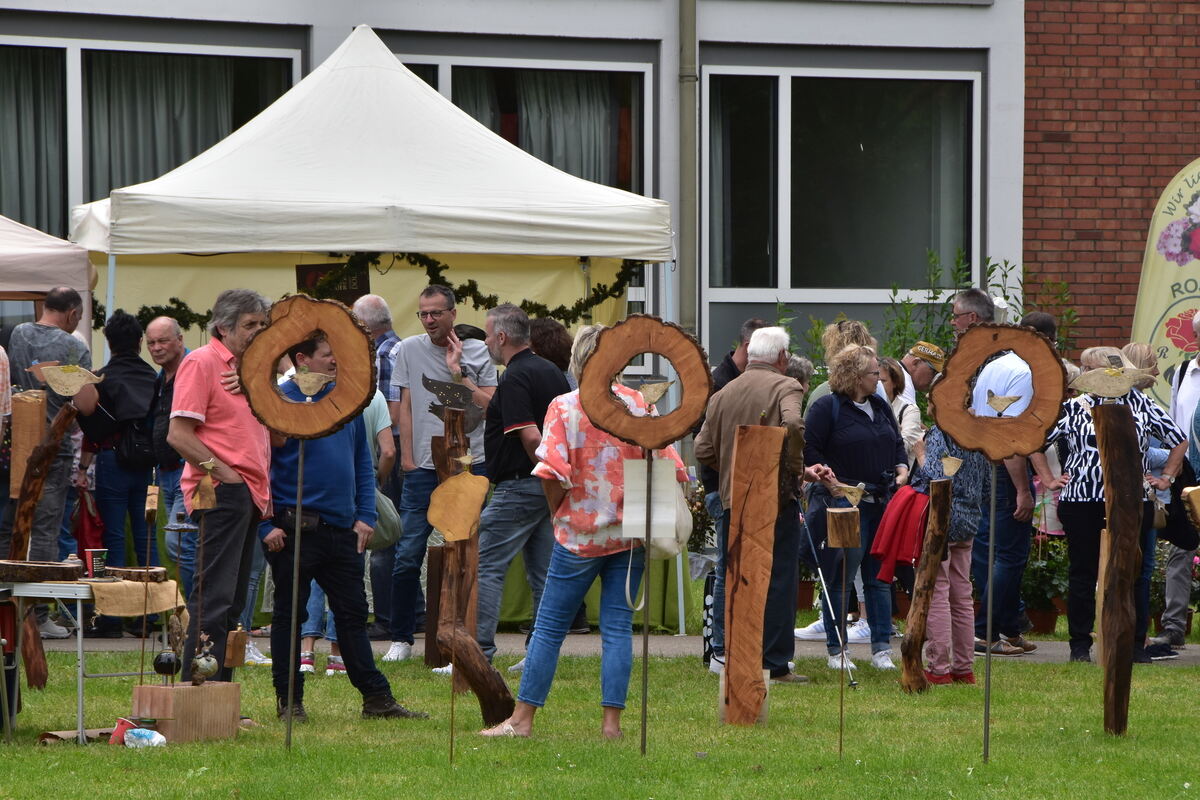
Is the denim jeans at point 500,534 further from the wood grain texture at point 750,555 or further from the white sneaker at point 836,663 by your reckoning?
the white sneaker at point 836,663

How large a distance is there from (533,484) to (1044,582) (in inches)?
149

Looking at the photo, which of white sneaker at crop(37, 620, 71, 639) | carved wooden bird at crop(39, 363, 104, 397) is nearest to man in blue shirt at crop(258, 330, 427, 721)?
carved wooden bird at crop(39, 363, 104, 397)

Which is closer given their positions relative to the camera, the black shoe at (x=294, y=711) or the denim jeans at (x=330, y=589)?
the denim jeans at (x=330, y=589)

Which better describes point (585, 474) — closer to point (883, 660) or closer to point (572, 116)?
point (883, 660)

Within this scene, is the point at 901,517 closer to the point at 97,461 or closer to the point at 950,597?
the point at 950,597

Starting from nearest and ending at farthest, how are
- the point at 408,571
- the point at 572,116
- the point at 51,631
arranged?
the point at 408,571
the point at 51,631
the point at 572,116

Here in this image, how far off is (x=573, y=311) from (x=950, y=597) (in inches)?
161

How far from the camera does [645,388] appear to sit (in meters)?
6.10

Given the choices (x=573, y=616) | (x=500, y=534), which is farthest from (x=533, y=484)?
(x=573, y=616)

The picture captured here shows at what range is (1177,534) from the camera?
9.23m

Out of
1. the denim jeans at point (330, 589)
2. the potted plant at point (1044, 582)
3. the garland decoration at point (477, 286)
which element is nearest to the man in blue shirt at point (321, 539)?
the denim jeans at point (330, 589)

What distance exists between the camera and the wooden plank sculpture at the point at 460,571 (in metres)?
6.33

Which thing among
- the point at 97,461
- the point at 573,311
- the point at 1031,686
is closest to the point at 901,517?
the point at 1031,686

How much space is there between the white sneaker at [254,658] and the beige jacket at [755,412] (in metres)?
2.60
